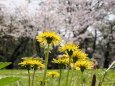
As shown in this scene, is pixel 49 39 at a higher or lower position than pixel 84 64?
higher

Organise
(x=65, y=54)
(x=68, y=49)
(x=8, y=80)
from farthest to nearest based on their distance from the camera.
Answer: (x=65, y=54) < (x=68, y=49) < (x=8, y=80)

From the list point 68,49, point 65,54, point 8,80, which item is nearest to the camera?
point 8,80

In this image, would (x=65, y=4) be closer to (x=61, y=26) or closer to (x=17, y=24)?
(x=61, y=26)

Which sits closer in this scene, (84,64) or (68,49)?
(68,49)

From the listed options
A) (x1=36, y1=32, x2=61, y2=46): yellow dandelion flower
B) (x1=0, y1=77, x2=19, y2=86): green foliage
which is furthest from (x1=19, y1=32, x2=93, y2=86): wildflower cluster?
(x1=0, y1=77, x2=19, y2=86): green foliage

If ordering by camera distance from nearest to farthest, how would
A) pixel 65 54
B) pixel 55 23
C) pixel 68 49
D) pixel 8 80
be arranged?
pixel 8 80
pixel 68 49
pixel 65 54
pixel 55 23

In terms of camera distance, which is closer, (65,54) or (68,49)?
(68,49)

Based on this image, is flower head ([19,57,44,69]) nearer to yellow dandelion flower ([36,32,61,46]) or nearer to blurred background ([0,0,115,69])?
yellow dandelion flower ([36,32,61,46])

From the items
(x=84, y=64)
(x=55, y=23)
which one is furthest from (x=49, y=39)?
(x=55, y=23)

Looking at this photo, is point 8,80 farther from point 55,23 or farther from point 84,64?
point 55,23

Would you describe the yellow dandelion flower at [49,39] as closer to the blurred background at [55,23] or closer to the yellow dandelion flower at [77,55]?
the yellow dandelion flower at [77,55]

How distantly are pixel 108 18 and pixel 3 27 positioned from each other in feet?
33.4

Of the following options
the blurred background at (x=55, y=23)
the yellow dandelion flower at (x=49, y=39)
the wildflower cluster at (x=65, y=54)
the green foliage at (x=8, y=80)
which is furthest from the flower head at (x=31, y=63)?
the blurred background at (x=55, y=23)

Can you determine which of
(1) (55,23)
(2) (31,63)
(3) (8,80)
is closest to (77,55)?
(2) (31,63)
